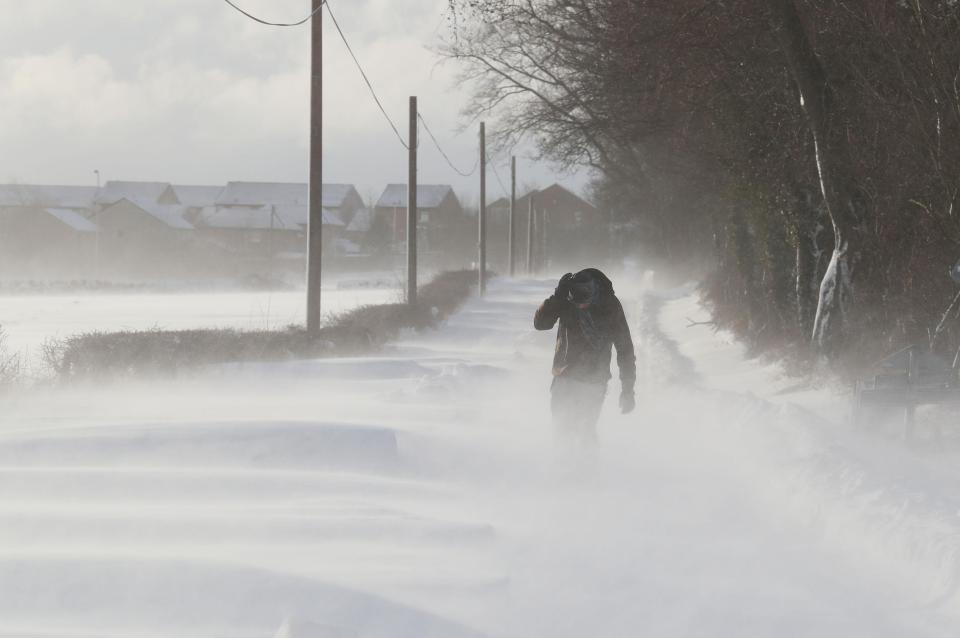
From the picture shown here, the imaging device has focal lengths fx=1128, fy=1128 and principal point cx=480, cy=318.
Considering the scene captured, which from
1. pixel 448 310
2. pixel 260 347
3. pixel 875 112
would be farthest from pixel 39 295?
pixel 875 112

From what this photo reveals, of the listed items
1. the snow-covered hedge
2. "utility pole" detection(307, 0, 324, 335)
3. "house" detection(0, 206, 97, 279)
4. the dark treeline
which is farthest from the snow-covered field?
"house" detection(0, 206, 97, 279)

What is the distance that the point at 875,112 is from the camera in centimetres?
1307

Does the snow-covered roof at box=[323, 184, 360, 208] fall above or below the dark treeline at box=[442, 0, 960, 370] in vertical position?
above

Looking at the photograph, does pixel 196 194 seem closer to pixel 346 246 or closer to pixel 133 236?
pixel 346 246

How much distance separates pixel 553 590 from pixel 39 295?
49.4 metres

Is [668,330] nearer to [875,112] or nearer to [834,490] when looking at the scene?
[875,112]

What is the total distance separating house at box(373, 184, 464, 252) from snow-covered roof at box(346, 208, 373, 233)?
54.9 inches

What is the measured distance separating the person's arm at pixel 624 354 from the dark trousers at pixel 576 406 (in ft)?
0.73

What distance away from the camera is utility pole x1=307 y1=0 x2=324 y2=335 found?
64.6ft

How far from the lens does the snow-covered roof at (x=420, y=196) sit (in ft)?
428

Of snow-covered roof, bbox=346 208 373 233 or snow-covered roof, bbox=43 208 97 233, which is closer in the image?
snow-covered roof, bbox=43 208 97 233

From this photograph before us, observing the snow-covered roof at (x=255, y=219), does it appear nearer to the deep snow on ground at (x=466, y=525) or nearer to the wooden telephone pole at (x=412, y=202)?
the wooden telephone pole at (x=412, y=202)

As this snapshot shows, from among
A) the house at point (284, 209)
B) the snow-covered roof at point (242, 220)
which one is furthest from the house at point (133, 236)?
the snow-covered roof at point (242, 220)

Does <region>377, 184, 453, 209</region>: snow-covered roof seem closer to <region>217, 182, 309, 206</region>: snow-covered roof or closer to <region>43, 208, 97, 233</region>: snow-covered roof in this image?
<region>217, 182, 309, 206</region>: snow-covered roof
